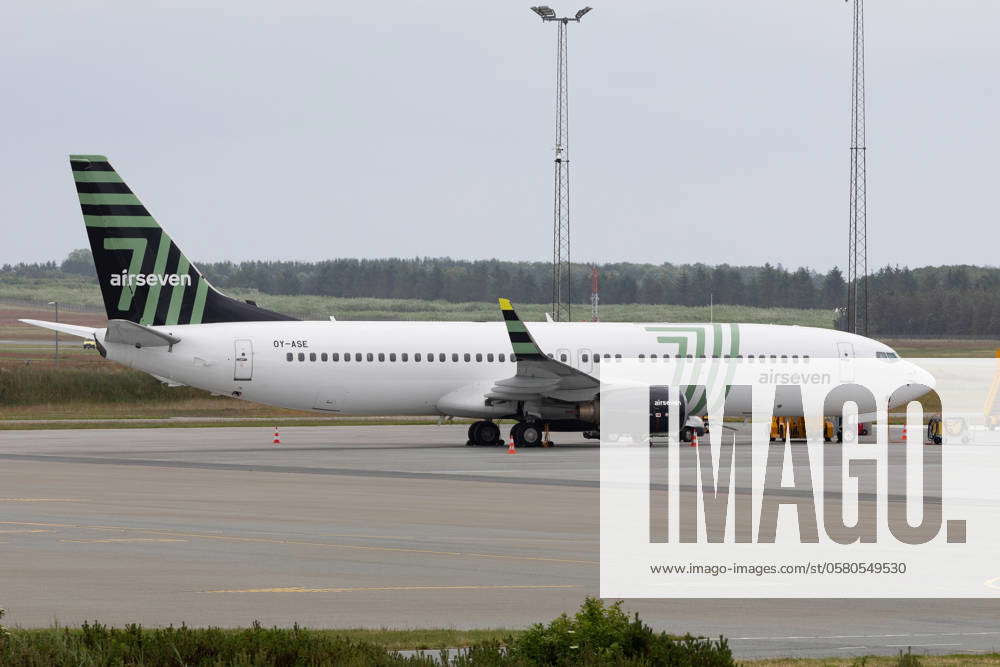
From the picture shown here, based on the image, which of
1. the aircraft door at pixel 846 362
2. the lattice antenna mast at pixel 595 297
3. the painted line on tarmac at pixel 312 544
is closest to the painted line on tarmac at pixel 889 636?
the painted line on tarmac at pixel 312 544

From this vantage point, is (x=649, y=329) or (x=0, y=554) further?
(x=649, y=329)

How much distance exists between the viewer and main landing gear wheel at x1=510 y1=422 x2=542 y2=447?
4259 centimetres

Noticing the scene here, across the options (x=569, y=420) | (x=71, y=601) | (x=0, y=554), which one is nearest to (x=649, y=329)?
(x=569, y=420)

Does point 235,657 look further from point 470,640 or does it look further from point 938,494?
point 938,494

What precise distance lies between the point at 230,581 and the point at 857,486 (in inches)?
659

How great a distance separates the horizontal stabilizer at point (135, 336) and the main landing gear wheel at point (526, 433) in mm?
10029

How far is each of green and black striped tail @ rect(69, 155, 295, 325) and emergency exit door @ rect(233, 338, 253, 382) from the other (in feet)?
4.54

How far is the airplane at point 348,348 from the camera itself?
4109 cm

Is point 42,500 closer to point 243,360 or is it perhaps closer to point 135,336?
point 135,336

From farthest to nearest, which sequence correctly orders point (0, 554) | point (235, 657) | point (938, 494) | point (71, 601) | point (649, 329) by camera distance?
1. point (649, 329)
2. point (938, 494)
3. point (0, 554)
4. point (71, 601)
5. point (235, 657)

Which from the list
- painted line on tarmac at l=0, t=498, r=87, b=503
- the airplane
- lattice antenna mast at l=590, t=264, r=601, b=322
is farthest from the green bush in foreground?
lattice antenna mast at l=590, t=264, r=601, b=322

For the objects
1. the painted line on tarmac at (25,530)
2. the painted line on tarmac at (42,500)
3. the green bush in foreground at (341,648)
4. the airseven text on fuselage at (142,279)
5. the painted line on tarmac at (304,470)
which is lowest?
the painted line on tarmac at (304,470)

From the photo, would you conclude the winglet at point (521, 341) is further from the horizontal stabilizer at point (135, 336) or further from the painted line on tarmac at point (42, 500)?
the painted line on tarmac at point (42, 500)

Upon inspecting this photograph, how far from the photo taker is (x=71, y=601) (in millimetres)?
14867
